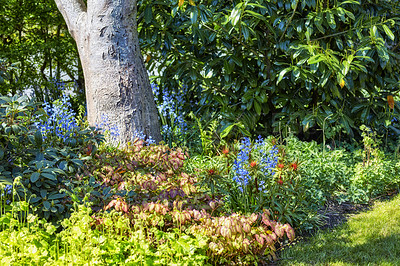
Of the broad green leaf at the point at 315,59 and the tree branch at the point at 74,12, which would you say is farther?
the tree branch at the point at 74,12

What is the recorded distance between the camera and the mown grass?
3.03 m

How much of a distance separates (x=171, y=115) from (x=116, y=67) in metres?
0.95

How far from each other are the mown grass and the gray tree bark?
2212 millimetres

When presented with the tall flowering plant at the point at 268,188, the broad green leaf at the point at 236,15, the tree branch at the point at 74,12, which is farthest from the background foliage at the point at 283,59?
the tall flowering plant at the point at 268,188

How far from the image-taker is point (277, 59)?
16.1ft

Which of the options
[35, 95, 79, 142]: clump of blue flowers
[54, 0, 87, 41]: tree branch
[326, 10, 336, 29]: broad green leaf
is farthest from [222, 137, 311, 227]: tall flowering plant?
[54, 0, 87, 41]: tree branch

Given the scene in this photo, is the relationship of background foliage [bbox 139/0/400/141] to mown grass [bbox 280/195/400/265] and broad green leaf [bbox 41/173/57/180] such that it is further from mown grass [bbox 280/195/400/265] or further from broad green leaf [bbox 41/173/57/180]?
broad green leaf [bbox 41/173/57/180]

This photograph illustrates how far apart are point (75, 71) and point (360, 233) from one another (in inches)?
217

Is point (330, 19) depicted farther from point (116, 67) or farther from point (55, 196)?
point (55, 196)

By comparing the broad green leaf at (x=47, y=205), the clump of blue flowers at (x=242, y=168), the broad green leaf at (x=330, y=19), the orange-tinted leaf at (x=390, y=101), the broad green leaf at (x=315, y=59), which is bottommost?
the broad green leaf at (x=47, y=205)

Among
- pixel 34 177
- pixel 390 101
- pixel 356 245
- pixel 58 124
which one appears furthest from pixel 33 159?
pixel 390 101

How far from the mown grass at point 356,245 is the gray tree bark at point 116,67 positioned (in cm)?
221

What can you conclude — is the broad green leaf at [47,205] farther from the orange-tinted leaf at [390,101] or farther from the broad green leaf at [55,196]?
the orange-tinted leaf at [390,101]

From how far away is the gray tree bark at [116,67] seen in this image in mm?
4473
